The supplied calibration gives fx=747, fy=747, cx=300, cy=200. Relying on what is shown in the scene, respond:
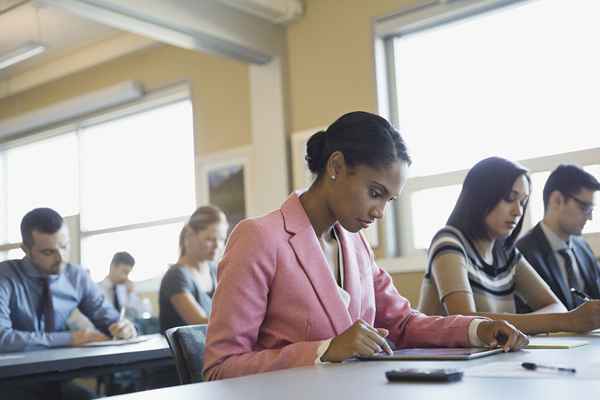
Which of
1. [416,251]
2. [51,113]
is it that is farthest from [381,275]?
[51,113]

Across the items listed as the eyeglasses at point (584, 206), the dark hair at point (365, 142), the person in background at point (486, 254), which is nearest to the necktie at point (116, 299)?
the eyeglasses at point (584, 206)

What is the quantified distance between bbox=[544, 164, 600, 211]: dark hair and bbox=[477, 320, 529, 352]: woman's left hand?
177 centimetres

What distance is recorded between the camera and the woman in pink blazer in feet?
5.04

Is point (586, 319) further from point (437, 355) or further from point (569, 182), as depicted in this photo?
point (569, 182)

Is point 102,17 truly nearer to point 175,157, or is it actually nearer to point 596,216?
point 175,157

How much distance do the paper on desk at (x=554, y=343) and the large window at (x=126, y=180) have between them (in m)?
4.92

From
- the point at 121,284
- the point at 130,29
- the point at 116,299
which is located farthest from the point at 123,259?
the point at 130,29

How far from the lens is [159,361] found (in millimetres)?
2908

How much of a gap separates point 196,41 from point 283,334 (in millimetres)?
3809

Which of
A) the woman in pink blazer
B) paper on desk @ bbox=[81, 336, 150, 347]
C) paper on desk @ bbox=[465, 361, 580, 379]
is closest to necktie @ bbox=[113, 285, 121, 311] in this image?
paper on desk @ bbox=[81, 336, 150, 347]

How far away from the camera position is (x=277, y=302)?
1.63 meters

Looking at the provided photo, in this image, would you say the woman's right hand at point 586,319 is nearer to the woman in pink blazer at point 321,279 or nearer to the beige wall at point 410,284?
the woman in pink blazer at point 321,279

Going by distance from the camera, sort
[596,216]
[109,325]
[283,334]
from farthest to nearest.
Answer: [596,216] < [109,325] < [283,334]

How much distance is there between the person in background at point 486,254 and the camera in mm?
2322
